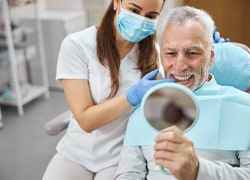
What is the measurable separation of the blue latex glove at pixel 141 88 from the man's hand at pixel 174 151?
40cm

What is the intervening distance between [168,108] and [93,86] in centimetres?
70

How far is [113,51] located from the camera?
146 cm

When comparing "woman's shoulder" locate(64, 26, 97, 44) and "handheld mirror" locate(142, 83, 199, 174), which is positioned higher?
"handheld mirror" locate(142, 83, 199, 174)

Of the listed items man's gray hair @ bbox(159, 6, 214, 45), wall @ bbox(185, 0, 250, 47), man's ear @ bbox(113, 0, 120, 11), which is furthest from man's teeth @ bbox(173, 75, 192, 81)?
wall @ bbox(185, 0, 250, 47)

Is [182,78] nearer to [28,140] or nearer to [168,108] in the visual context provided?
[168,108]

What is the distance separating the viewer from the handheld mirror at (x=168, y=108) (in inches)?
→ 29.2

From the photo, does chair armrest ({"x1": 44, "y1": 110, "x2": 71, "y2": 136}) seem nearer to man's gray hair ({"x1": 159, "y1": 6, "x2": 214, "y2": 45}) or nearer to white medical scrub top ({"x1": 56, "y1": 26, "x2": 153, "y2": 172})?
white medical scrub top ({"x1": 56, "y1": 26, "x2": 153, "y2": 172})

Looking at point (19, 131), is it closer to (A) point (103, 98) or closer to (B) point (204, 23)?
(A) point (103, 98)

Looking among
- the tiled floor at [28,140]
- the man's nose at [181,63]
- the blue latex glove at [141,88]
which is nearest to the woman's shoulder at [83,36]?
the blue latex glove at [141,88]

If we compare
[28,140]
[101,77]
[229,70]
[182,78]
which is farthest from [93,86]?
[28,140]

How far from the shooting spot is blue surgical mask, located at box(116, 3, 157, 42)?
1.38 meters

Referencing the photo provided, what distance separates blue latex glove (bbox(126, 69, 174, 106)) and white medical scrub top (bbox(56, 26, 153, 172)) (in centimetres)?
21

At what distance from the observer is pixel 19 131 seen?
2.98m

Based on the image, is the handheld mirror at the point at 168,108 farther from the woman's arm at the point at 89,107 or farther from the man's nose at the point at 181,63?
the woman's arm at the point at 89,107
